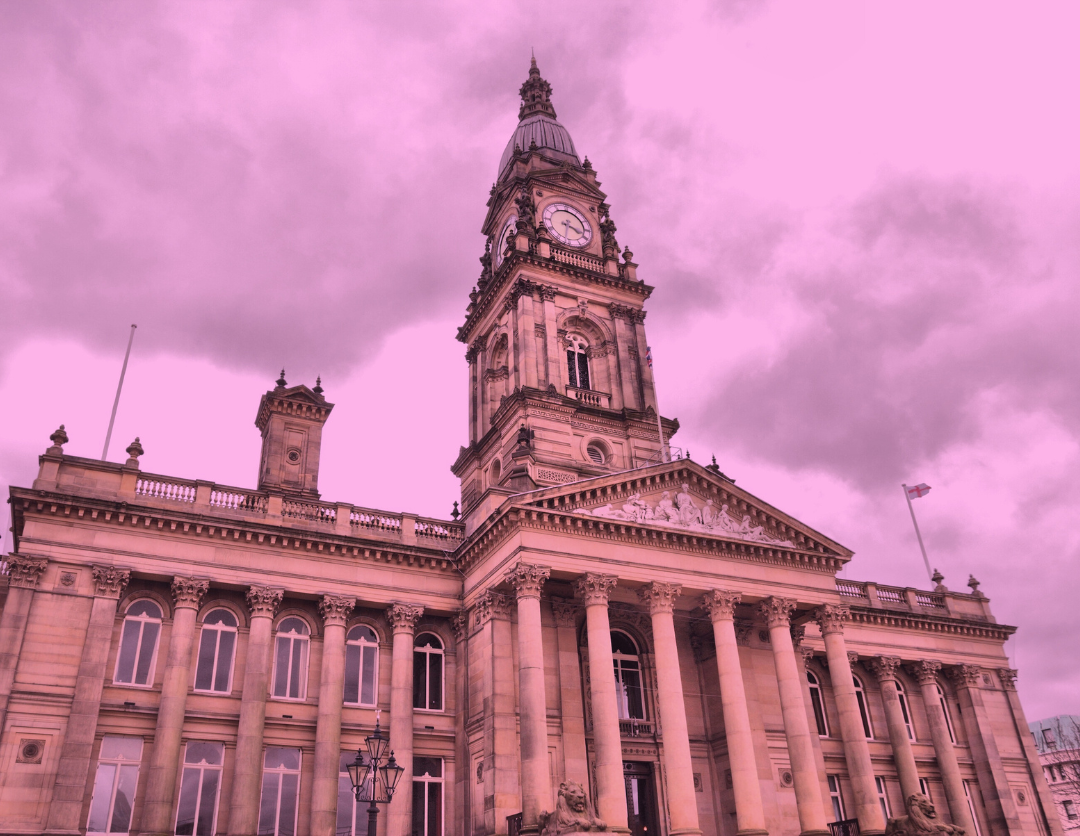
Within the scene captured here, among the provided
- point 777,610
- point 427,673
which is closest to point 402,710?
point 427,673

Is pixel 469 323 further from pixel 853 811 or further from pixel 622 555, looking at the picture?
pixel 853 811

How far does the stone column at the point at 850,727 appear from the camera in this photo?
103 ft

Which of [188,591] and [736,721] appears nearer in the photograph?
[188,591]

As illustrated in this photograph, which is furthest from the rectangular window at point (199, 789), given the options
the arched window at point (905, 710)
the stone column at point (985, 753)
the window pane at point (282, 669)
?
the stone column at point (985, 753)

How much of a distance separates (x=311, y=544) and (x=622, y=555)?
11.3 m

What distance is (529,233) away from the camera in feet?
155

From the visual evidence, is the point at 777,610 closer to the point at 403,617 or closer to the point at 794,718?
the point at 794,718

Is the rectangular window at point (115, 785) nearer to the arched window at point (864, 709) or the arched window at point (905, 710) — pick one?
the arched window at point (864, 709)

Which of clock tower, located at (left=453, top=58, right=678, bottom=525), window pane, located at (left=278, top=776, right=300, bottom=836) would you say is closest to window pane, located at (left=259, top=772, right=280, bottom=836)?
window pane, located at (left=278, top=776, right=300, bottom=836)

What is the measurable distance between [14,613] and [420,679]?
44.7 feet

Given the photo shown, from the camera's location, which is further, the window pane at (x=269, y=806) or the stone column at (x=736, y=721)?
the stone column at (x=736, y=721)

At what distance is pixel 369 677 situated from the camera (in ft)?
108

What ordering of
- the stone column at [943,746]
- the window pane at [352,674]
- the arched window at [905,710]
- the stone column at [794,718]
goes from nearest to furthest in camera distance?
the stone column at [794,718] < the window pane at [352,674] < the stone column at [943,746] < the arched window at [905,710]

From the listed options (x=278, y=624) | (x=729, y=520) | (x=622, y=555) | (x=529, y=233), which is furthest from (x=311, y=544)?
(x=529, y=233)
